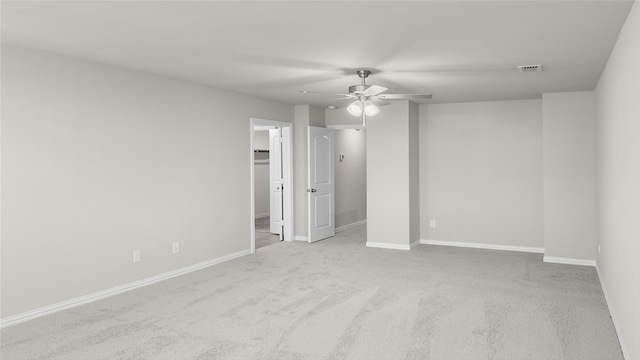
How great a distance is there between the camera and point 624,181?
319 centimetres

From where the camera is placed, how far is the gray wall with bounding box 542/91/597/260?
599 cm

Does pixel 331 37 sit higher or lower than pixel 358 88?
higher

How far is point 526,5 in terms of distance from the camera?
2852mm

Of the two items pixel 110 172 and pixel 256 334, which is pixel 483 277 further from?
pixel 110 172

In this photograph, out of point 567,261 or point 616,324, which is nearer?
point 616,324

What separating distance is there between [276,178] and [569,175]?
188 inches

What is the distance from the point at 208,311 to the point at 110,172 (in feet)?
5.76

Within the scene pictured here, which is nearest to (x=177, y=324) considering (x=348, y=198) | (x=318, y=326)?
(x=318, y=326)

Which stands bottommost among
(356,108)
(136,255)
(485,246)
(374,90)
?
(485,246)

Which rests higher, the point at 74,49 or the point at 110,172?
the point at 74,49

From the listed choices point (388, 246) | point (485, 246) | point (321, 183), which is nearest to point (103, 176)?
point (321, 183)

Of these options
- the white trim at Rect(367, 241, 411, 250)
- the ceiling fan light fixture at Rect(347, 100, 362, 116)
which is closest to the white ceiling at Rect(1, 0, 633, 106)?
the ceiling fan light fixture at Rect(347, 100, 362, 116)

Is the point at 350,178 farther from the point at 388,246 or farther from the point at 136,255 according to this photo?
the point at 136,255

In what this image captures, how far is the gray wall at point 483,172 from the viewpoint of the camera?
272 inches
